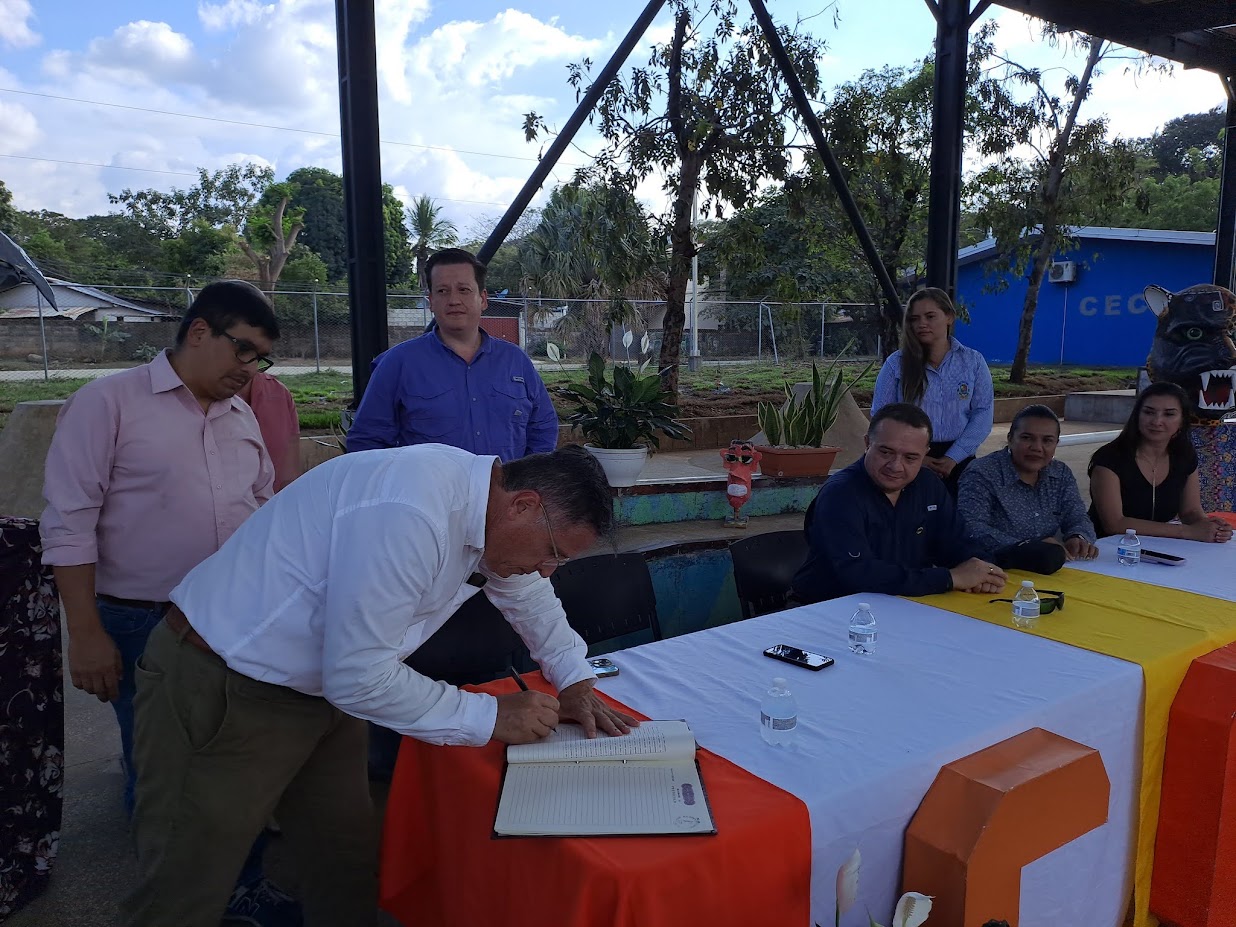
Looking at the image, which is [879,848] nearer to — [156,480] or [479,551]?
[479,551]

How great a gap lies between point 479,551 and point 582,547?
0.18m

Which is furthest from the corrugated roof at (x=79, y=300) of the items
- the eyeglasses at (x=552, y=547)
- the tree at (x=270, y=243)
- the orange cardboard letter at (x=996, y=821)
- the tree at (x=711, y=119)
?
the orange cardboard letter at (x=996, y=821)

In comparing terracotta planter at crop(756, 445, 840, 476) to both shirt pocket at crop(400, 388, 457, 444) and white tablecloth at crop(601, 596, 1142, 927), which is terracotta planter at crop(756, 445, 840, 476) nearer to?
shirt pocket at crop(400, 388, 457, 444)

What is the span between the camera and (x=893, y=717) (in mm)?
1725

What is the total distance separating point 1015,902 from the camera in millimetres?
1480

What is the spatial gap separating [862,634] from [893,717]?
0.40 metres

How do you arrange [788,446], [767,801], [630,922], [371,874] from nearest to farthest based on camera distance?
[630,922]
[767,801]
[371,874]
[788,446]

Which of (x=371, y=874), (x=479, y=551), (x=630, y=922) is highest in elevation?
(x=479, y=551)

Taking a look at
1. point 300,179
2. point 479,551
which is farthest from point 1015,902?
point 300,179

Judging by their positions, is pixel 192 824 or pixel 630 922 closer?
pixel 630 922

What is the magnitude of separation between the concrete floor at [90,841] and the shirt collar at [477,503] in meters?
1.03

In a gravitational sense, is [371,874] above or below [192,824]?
below

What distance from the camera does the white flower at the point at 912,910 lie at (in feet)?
3.89

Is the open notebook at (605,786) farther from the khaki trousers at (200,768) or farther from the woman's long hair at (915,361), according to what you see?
the woman's long hair at (915,361)
